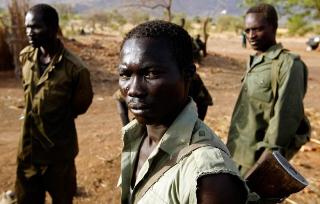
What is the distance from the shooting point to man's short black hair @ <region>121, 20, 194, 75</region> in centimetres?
138

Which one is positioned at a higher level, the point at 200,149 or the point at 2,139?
the point at 200,149

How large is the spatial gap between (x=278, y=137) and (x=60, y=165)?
1.52m

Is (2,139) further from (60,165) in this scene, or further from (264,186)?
(264,186)

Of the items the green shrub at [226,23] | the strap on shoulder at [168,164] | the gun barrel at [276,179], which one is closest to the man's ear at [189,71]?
the strap on shoulder at [168,164]

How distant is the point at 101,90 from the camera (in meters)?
9.69

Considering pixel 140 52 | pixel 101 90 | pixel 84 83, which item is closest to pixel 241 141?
pixel 84 83

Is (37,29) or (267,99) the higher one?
(37,29)

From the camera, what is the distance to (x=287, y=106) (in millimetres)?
2619

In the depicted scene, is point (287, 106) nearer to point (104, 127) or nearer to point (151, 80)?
point (151, 80)

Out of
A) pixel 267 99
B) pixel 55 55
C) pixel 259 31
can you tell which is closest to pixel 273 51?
pixel 259 31

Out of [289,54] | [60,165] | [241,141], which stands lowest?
[60,165]

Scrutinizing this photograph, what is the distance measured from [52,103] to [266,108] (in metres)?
1.42

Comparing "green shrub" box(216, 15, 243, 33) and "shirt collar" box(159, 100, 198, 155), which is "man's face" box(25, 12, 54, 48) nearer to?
"shirt collar" box(159, 100, 198, 155)

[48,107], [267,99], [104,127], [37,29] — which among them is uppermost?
[37,29]
